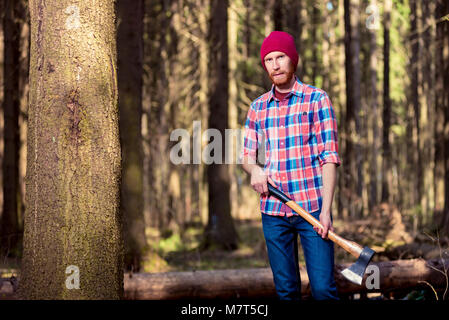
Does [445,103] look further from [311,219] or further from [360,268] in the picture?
[311,219]

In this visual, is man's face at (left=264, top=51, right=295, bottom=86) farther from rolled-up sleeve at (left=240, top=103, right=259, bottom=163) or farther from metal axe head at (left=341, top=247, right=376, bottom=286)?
metal axe head at (left=341, top=247, right=376, bottom=286)

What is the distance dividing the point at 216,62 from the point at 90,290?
9.37 m

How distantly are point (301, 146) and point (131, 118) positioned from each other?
17.5ft

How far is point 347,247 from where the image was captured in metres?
3.49

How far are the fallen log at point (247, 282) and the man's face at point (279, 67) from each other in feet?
9.25

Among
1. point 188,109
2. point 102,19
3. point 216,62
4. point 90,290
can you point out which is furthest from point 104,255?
point 188,109

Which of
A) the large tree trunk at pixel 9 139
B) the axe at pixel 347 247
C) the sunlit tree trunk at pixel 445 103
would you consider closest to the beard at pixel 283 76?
the axe at pixel 347 247

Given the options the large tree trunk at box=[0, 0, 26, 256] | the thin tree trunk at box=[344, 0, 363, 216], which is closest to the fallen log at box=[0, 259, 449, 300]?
the large tree trunk at box=[0, 0, 26, 256]

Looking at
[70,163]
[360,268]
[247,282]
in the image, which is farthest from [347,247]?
[247,282]

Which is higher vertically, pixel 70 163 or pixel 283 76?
pixel 283 76

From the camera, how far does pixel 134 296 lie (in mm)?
5809

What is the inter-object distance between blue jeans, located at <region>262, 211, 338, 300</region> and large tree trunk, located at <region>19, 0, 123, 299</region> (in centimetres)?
104

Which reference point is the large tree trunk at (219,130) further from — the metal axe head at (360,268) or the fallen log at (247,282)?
the metal axe head at (360,268)

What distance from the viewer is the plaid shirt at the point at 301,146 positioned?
11.5 ft
